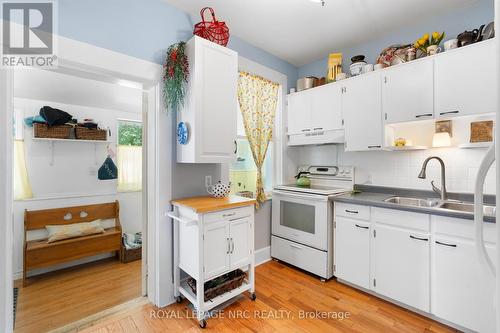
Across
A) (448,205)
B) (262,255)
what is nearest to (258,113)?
(262,255)

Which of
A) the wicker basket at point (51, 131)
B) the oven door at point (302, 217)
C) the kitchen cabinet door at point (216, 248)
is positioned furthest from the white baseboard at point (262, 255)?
the wicker basket at point (51, 131)

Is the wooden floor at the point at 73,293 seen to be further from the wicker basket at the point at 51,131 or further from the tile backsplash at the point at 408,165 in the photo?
the tile backsplash at the point at 408,165

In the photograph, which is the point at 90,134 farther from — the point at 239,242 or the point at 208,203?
the point at 239,242

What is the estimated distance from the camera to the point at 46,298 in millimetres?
2342

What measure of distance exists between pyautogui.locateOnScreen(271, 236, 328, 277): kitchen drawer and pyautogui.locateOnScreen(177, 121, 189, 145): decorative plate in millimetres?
1777

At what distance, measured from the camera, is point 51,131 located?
2900 millimetres

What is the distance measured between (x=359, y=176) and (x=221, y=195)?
1.72 meters

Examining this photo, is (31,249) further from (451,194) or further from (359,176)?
(451,194)

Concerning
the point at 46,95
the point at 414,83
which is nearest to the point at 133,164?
the point at 46,95

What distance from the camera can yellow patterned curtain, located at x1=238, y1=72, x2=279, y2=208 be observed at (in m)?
2.79

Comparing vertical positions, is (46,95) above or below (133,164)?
above

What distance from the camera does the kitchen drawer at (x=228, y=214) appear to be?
1900 mm

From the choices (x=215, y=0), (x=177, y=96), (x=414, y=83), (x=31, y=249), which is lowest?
(x=31, y=249)

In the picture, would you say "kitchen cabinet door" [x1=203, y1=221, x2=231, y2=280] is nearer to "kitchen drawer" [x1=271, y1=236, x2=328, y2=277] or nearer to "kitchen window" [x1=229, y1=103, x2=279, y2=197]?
"kitchen window" [x1=229, y1=103, x2=279, y2=197]
